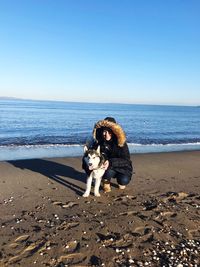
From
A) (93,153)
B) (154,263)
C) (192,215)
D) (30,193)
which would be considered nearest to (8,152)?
(30,193)

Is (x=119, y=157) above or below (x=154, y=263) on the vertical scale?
above

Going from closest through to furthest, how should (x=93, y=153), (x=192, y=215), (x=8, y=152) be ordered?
(x=192, y=215) < (x=93, y=153) < (x=8, y=152)

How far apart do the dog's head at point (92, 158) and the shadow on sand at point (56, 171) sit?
993mm

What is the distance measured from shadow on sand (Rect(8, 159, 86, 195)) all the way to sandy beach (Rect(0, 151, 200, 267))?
0.03 m

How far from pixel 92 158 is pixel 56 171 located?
3.52 m

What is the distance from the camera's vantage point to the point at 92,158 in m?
7.55

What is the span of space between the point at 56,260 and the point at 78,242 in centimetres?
68

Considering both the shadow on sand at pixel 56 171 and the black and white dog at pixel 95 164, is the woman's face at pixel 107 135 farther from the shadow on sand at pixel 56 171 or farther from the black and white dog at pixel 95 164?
the shadow on sand at pixel 56 171

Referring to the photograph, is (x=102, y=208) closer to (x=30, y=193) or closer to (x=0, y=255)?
(x=30, y=193)

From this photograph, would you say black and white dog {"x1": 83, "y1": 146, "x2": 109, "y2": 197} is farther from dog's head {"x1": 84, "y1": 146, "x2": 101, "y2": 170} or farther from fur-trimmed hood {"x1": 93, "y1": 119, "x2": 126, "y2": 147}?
fur-trimmed hood {"x1": 93, "y1": 119, "x2": 126, "y2": 147}

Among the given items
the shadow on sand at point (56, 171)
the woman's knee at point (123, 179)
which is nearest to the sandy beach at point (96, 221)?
the shadow on sand at point (56, 171)

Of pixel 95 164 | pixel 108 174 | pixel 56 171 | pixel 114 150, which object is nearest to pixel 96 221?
pixel 95 164

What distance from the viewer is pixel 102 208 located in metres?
7.12

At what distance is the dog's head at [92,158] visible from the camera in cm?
756
